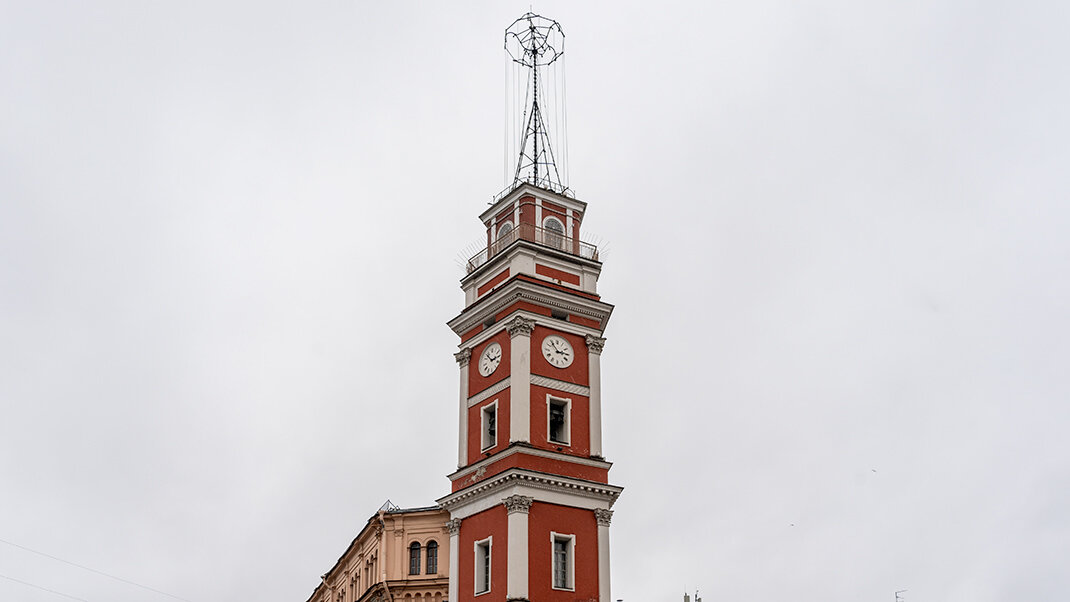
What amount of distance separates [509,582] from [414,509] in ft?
70.0

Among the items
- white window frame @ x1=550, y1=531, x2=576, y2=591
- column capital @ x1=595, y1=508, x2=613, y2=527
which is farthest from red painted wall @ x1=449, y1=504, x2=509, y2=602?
column capital @ x1=595, y1=508, x2=613, y2=527

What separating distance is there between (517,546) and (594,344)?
33.0 feet

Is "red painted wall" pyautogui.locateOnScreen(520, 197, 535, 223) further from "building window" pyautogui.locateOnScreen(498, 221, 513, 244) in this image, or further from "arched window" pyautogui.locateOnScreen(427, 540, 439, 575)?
"arched window" pyautogui.locateOnScreen(427, 540, 439, 575)

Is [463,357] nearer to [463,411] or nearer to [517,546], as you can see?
[463,411]

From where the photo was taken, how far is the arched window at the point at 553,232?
52094 millimetres

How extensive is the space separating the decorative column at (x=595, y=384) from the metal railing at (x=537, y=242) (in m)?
4.35

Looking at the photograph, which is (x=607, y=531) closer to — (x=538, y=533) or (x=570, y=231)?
(x=538, y=533)

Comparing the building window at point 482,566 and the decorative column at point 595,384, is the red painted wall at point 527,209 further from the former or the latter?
the building window at point 482,566

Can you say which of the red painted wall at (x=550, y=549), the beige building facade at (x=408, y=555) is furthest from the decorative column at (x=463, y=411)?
the beige building facade at (x=408, y=555)

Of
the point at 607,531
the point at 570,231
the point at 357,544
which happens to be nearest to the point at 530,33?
the point at 570,231

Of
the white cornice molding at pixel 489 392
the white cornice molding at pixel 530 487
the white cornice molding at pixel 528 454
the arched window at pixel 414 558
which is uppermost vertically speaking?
the white cornice molding at pixel 489 392

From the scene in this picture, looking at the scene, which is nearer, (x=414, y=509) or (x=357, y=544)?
(x=414, y=509)

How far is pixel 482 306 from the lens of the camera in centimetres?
5053

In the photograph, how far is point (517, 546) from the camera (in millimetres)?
44281
